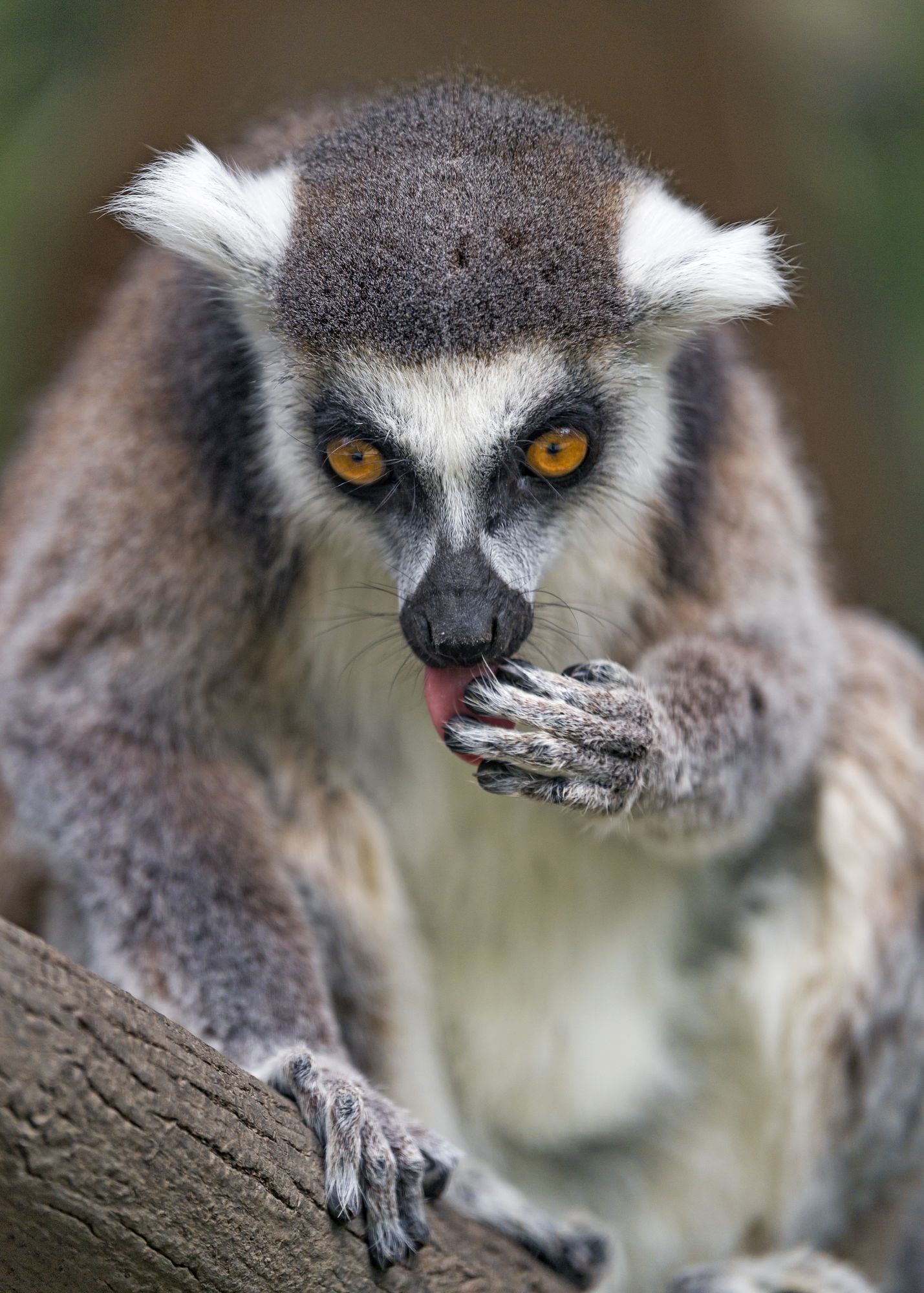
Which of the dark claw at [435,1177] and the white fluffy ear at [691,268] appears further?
the white fluffy ear at [691,268]

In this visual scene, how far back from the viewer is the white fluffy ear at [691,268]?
3881 mm

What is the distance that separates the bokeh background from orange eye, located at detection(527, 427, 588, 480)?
12.6 feet

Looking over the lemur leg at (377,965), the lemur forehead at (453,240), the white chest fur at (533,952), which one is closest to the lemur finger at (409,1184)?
the lemur leg at (377,965)

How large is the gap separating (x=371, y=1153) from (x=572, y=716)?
1.20 m

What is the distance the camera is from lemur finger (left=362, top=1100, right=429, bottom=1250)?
11.5ft

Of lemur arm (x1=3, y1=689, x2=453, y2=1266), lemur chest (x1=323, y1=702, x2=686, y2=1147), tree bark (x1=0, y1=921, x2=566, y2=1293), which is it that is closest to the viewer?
tree bark (x1=0, y1=921, x2=566, y2=1293)

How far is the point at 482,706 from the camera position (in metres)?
3.63

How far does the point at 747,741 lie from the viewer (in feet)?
14.8

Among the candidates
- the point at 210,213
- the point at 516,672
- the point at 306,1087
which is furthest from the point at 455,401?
the point at 306,1087

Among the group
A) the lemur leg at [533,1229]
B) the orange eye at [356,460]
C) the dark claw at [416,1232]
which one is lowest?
the lemur leg at [533,1229]

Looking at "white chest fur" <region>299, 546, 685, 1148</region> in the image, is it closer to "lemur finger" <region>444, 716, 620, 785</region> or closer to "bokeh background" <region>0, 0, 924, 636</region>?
"lemur finger" <region>444, 716, 620, 785</region>

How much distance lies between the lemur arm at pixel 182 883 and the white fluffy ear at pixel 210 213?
1.45 meters

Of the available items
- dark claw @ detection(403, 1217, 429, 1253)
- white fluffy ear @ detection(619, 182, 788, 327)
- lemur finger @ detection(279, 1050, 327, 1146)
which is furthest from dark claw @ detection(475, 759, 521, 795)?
white fluffy ear @ detection(619, 182, 788, 327)

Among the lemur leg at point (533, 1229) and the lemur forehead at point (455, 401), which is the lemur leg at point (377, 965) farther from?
the lemur forehead at point (455, 401)
